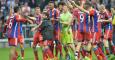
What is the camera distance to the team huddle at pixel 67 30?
17484 mm

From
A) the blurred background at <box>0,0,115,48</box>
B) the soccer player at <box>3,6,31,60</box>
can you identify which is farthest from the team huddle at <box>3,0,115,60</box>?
the blurred background at <box>0,0,115,48</box>

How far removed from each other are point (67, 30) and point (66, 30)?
1.4 inches

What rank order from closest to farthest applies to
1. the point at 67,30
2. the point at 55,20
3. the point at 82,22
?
the point at 82,22
the point at 67,30
the point at 55,20

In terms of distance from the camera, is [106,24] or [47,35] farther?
[106,24]

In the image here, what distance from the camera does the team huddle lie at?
17.5m

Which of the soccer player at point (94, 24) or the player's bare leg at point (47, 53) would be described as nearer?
the soccer player at point (94, 24)

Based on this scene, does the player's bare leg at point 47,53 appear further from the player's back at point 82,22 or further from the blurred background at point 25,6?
the blurred background at point 25,6

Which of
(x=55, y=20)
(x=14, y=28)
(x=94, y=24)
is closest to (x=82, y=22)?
(x=94, y=24)

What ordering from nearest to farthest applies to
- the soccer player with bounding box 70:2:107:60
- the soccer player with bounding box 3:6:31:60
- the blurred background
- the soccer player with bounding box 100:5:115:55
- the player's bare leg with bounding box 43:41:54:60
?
the soccer player with bounding box 70:2:107:60 < the player's bare leg with bounding box 43:41:54:60 < the soccer player with bounding box 3:6:31:60 < the soccer player with bounding box 100:5:115:55 < the blurred background

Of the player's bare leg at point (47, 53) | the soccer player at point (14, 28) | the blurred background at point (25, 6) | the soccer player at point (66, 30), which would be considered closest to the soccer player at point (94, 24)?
the soccer player at point (66, 30)

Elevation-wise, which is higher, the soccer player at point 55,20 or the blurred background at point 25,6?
the soccer player at point 55,20

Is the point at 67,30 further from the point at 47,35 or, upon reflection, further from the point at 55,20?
the point at 47,35

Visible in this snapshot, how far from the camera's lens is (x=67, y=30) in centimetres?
1948

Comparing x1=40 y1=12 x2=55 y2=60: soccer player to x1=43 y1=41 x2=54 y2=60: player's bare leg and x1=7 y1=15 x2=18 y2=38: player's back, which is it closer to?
x1=43 y1=41 x2=54 y2=60: player's bare leg
